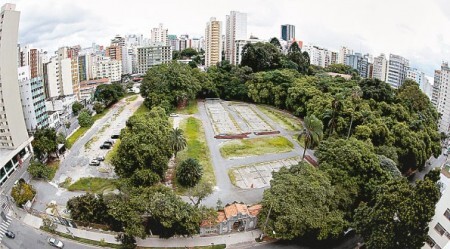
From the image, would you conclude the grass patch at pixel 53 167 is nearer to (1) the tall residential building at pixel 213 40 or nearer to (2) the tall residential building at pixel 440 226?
(2) the tall residential building at pixel 440 226

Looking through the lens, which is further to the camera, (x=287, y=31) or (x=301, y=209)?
(x=287, y=31)

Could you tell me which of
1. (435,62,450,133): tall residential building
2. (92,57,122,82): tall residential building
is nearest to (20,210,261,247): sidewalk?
(435,62,450,133): tall residential building

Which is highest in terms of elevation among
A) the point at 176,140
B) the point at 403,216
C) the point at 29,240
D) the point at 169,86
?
the point at 169,86

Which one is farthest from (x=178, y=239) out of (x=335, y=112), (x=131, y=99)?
(x=131, y=99)

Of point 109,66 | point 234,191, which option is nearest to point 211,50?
point 109,66

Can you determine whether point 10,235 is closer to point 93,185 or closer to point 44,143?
point 93,185

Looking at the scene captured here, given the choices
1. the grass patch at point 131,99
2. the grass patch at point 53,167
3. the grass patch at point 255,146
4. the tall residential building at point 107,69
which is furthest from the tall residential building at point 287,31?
the grass patch at point 53,167

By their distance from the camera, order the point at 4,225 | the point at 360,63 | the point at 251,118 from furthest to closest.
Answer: the point at 360,63 < the point at 251,118 < the point at 4,225

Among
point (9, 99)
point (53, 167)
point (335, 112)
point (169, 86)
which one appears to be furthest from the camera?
point (169, 86)
